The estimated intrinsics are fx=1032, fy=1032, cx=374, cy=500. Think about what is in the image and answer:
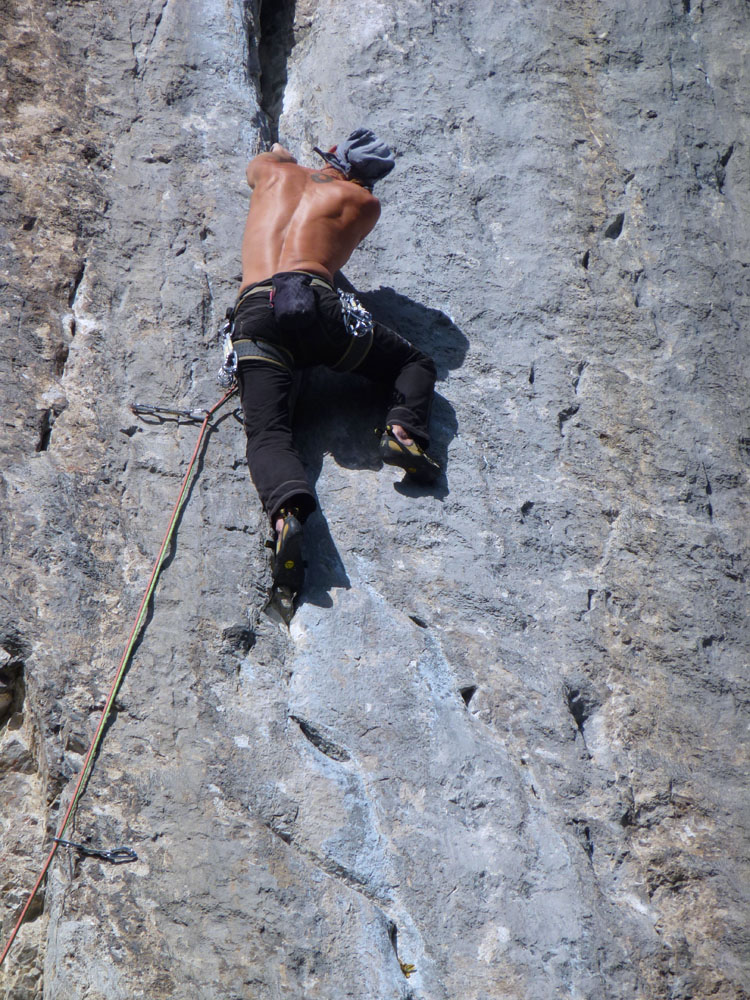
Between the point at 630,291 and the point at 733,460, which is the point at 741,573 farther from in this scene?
the point at 630,291

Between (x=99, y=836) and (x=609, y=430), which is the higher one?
(x=609, y=430)

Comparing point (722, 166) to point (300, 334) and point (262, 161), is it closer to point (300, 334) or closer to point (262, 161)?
point (262, 161)

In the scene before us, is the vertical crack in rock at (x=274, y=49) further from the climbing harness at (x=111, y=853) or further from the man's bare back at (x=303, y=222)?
the climbing harness at (x=111, y=853)

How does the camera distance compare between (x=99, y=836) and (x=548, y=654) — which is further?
(x=548, y=654)

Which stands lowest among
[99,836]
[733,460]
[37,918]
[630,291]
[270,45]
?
[37,918]

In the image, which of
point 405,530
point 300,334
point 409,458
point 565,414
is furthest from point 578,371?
point 300,334

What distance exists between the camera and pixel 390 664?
11.4ft

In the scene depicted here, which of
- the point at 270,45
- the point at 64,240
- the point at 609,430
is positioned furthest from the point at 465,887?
the point at 270,45

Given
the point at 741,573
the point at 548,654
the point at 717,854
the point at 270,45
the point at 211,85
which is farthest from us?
the point at 270,45

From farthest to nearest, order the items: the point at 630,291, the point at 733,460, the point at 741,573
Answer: the point at 630,291 < the point at 733,460 < the point at 741,573

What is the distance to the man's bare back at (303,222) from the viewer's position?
13.1 feet

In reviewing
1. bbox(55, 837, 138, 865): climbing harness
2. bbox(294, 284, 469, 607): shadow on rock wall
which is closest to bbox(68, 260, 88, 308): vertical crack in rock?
bbox(294, 284, 469, 607): shadow on rock wall

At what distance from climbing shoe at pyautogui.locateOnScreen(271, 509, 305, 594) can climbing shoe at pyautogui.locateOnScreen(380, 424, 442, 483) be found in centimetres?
49

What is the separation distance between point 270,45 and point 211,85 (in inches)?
28.0
